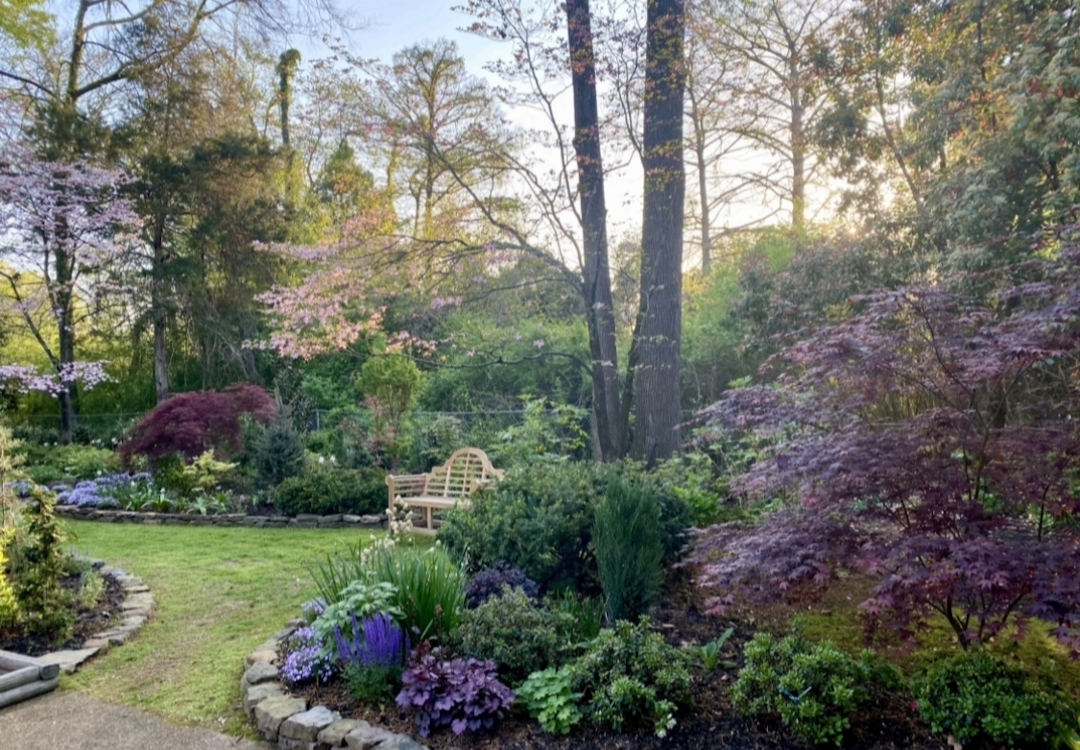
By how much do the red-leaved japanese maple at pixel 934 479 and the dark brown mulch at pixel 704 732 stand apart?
333 millimetres

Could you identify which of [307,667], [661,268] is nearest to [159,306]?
[661,268]

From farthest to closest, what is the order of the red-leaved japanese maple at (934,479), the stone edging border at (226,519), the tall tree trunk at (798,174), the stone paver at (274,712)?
the tall tree trunk at (798,174) < the stone edging border at (226,519) < the stone paver at (274,712) < the red-leaved japanese maple at (934,479)

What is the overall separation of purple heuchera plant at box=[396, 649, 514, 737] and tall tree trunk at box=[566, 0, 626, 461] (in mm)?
4227

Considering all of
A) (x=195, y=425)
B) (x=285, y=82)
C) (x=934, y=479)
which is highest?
(x=285, y=82)

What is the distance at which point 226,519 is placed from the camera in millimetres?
8094

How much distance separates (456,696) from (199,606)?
294cm

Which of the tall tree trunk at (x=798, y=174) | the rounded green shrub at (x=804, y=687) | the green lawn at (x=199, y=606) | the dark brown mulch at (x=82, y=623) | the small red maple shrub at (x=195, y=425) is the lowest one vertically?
the green lawn at (x=199, y=606)

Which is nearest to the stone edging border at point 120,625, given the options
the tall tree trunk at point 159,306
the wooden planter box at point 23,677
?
the wooden planter box at point 23,677

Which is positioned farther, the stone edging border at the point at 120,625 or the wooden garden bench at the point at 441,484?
the wooden garden bench at the point at 441,484

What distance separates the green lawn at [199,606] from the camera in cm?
329

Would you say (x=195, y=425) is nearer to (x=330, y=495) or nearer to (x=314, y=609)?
(x=330, y=495)

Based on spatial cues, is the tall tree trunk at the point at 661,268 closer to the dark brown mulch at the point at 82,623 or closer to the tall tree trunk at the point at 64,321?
the dark brown mulch at the point at 82,623

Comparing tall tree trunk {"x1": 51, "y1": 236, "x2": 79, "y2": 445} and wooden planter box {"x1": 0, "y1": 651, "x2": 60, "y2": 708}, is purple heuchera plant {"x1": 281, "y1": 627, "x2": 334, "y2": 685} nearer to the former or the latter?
wooden planter box {"x1": 0, "y1": 651, "x2": 60, "y2": 708}

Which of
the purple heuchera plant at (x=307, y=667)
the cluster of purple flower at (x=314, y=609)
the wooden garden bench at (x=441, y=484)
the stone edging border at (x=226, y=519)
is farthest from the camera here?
the stone edging border at (x=226, y=519)
